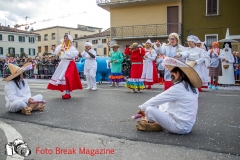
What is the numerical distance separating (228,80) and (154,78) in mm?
4166

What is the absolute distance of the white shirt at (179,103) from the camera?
189 inches

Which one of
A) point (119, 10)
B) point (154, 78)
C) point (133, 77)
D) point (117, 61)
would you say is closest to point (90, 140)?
point (133, 77)

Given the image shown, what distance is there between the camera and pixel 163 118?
16.0ft

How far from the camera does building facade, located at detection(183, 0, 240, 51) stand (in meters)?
25.6

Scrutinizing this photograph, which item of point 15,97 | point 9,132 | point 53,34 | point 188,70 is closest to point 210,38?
point 15,97

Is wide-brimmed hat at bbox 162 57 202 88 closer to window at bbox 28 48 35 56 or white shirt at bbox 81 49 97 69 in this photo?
white shirt at bbox 81 49 97 69

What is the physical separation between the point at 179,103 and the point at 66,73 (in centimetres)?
552

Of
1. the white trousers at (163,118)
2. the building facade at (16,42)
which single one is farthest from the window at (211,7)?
the building facade at (16,42)

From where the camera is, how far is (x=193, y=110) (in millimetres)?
4957

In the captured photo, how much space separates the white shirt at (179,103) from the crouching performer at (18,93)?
324 centimetres

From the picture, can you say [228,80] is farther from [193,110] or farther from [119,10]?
[119,10]

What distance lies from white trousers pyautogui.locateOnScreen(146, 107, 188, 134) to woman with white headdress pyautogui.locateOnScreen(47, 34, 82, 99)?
203 inches

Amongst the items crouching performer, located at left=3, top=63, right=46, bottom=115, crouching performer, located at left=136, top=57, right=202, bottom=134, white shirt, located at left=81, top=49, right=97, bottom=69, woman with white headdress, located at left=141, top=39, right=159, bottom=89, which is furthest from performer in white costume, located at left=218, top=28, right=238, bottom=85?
crouching performer, located at left=3, top=63, right=46, bottom=115

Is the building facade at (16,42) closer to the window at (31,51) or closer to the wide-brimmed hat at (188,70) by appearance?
the window at (31,51)
